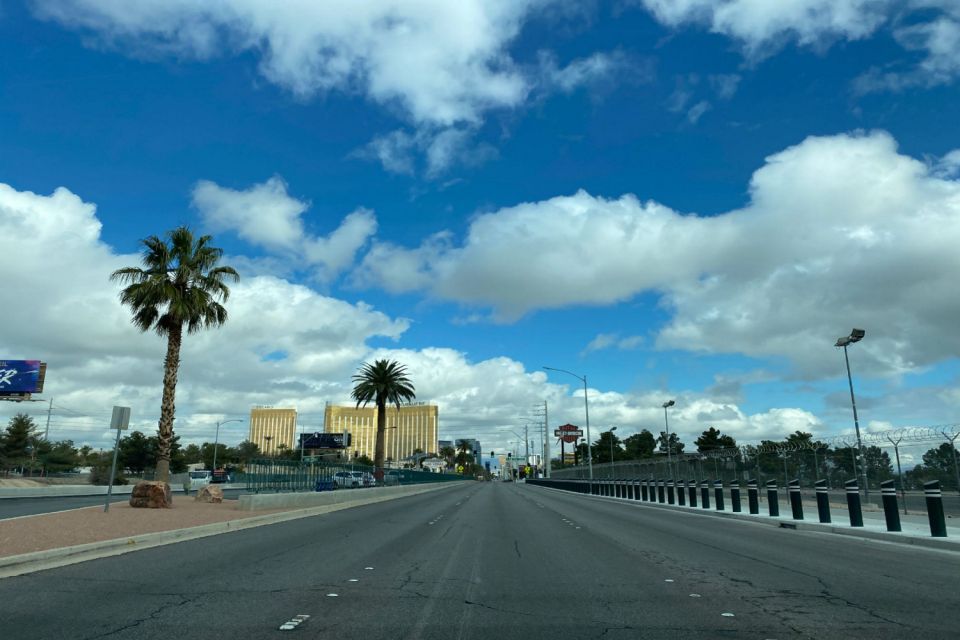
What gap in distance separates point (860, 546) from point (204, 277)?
83.5 feet

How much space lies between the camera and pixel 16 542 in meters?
12.8

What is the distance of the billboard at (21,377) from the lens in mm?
64938

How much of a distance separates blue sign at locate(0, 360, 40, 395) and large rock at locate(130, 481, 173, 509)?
49883 mm

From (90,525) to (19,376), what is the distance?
193 feet

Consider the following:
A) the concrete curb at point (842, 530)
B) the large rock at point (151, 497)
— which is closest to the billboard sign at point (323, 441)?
the large rock at point (151, 497)

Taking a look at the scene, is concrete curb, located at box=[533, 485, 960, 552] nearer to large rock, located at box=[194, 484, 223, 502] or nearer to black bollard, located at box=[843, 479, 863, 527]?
black bollard, located at box=[843, 479, 863, 527]

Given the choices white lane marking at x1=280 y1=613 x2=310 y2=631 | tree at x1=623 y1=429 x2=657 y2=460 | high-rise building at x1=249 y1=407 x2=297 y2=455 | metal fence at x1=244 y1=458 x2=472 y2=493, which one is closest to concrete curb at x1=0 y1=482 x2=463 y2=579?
metal fence at x1=244 y1=458 x2=472 y2=493

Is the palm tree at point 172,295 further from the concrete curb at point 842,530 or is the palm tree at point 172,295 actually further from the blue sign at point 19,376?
the blue sign at point 19,376

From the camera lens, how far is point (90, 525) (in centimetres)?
1705

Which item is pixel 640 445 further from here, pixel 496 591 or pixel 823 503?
pixel 496 591

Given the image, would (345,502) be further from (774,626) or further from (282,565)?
(774,626)

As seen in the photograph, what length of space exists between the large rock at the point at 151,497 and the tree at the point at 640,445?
12840cm

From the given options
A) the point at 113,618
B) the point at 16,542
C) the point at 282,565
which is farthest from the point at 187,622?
the point at 16,542

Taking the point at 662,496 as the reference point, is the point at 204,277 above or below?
above
